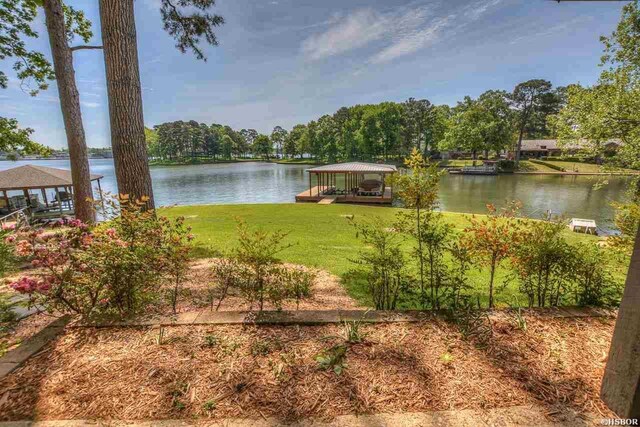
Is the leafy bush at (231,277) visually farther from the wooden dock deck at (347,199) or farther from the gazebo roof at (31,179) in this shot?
the wooden dock deck at (347,199)

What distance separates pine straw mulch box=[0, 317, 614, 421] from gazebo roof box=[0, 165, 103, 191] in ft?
40.9

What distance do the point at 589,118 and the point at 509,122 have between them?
127 feet

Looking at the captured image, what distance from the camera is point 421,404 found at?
153 cm

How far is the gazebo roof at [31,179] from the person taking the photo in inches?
440

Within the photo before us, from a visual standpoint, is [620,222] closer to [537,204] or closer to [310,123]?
[537,204]

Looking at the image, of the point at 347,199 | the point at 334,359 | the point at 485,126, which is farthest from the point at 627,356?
the point at 485,126

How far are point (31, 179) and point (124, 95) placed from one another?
12483 mm

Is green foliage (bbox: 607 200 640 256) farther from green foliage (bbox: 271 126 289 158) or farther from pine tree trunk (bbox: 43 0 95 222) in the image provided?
green foliage (bbox: 271 126 289 158)

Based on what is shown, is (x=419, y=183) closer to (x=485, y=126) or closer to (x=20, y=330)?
(x=20, y=330)

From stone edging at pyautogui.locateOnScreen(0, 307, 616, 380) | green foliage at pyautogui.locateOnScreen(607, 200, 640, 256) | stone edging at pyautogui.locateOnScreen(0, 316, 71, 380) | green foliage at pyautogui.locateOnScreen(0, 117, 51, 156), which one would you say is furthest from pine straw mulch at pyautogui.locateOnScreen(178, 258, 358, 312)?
green foliage at pyautogui.locateOnScreen(0, 117, 51, 156)

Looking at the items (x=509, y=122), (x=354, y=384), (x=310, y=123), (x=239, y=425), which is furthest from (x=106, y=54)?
(x=310, y=123)

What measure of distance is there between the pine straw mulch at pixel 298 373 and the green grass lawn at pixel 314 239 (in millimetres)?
1198

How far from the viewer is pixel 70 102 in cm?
551

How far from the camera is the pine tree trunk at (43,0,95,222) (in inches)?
200
